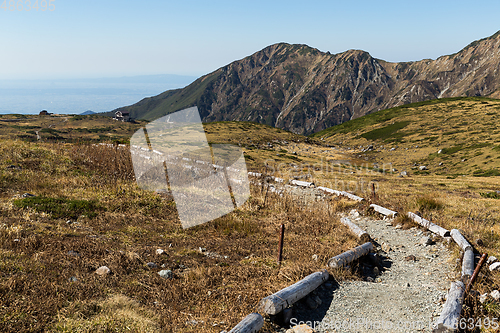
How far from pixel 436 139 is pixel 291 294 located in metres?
66.9

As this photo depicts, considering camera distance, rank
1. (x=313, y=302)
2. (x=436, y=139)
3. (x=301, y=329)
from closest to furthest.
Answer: (x=301, y=329)
(x=313, y=302)
(x=436, y=139)

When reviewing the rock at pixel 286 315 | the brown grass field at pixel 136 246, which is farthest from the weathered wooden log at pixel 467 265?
the rock at pixel 286 315

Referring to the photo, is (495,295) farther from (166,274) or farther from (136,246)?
(136,246)

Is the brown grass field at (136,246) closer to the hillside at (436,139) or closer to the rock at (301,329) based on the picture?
the rock at (301,329)

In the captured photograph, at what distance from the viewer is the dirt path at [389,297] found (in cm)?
603

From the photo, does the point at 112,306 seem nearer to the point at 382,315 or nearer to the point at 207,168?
the point at 382,315

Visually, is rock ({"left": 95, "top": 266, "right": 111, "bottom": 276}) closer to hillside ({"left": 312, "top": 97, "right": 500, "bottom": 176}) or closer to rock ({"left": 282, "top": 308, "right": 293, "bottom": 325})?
rock ({"left": 282, "top": 308, "right": 293, "bottom": 325})

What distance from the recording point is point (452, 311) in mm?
5777

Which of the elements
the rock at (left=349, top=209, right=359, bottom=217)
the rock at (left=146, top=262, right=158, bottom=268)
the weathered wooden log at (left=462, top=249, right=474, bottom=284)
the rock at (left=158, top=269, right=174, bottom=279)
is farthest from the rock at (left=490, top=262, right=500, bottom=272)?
the rock at (left=146, top=262, right=158, bottom=268)

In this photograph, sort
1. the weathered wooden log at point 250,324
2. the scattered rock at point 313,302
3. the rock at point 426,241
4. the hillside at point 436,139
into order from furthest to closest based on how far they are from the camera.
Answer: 1. the hillside at point 436,139
2. the rock at point 426,241
3. the scattered rock at point 313,302
4. the weathered wooden log at point 250,324

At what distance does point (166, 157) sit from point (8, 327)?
18.8 metres

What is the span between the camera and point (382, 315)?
628 cm

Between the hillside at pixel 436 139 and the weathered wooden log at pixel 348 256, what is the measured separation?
109ft

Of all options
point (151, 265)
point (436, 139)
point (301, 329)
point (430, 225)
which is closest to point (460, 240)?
point (430, 225)
